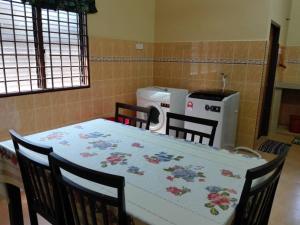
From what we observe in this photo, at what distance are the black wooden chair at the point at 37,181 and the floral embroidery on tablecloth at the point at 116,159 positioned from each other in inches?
11.6

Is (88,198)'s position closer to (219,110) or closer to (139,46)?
(219,110)

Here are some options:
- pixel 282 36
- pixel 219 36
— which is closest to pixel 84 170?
pixel 219 36

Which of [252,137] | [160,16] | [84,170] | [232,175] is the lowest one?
[252,137]

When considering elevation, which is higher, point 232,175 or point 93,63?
A: point 93,63

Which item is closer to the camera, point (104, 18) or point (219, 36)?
point (104, 18)

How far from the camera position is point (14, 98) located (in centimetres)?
237

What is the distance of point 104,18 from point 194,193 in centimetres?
273

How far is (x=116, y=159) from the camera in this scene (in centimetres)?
139

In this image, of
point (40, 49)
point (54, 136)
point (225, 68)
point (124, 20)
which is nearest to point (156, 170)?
point (54, 136)

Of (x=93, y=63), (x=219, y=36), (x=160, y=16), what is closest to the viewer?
(x=93, y=63)

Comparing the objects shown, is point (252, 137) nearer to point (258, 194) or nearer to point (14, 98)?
point (258, 194)

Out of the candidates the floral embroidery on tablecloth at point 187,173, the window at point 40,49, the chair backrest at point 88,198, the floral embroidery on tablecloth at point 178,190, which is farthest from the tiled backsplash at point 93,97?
the floral embroidery on tablecloth at point 178,190

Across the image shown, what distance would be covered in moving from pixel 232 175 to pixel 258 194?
26 centimetres

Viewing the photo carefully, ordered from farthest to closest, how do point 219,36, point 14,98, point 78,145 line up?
point 219,36 → point 14,98 → point 78,145
